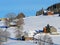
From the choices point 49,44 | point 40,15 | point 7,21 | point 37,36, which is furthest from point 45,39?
point 40,15

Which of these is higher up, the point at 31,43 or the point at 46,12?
the point at 46,12

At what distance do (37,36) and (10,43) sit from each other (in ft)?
1.09

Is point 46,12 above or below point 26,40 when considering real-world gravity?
above

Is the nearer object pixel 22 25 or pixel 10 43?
pixel 10 43

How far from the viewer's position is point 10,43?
279 centimetres

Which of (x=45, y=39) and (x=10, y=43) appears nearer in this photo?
(x=45, y=39)

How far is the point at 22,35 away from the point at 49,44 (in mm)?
427

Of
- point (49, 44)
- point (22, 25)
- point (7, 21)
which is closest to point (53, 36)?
point (49, 44)

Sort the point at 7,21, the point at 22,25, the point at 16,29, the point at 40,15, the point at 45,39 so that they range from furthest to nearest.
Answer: the point at 40,15
the point at 7,21
the point at 22,25
the point at 16,29
the point at 45,39

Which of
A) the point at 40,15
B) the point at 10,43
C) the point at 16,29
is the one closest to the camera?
the point at 10,43

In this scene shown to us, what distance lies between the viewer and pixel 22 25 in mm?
3352

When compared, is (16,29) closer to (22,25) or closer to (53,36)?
(22,25)

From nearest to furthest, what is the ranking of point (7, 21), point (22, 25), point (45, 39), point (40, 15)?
point (45, 39) → point (22, 25) → point (7, 21) → point (40, 15)

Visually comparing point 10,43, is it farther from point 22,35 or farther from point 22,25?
point 22,25
